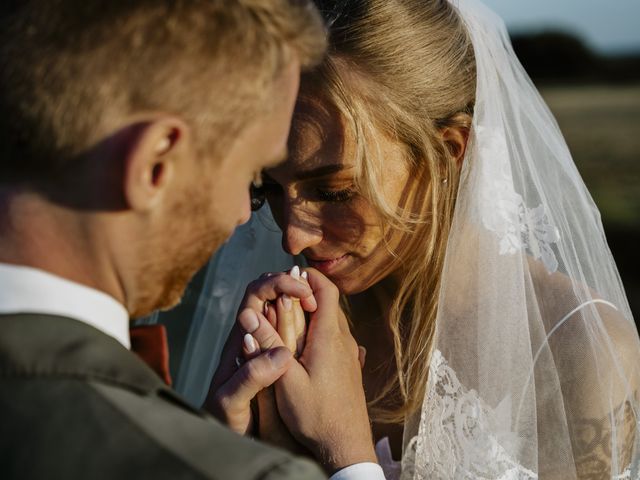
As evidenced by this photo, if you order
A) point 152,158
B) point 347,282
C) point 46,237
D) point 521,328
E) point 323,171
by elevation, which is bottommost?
point 347,282

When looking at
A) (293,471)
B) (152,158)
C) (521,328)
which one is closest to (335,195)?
(521,328)

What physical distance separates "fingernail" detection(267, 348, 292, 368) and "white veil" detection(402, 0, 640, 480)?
0.45m

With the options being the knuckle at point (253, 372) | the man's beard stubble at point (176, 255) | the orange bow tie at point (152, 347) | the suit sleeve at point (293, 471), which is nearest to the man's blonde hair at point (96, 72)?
the man's beard stubble at point (176, 255)

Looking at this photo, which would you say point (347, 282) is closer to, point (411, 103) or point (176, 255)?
point (411, 103)

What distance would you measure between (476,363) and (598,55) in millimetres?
22331

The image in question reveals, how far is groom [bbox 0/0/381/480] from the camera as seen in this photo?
1.21m

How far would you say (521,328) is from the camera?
2.60m

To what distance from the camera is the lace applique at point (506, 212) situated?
2.69 metres

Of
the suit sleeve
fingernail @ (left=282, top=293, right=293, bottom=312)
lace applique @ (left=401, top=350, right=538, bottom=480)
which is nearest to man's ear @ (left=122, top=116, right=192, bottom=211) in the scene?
the suit sleeve

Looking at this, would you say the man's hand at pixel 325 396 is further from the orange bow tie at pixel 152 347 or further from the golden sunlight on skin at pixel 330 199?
the orange bow tie at pixel 152 347

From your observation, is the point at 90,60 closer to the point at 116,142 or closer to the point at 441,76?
the point at 116,142

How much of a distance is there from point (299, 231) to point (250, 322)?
1.11 ft

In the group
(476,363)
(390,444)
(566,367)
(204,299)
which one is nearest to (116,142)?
(476,363)

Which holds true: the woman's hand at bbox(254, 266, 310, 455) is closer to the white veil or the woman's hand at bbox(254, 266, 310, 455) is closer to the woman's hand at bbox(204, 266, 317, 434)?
the woman's hand at bbox(204, 266, 317, 434)
